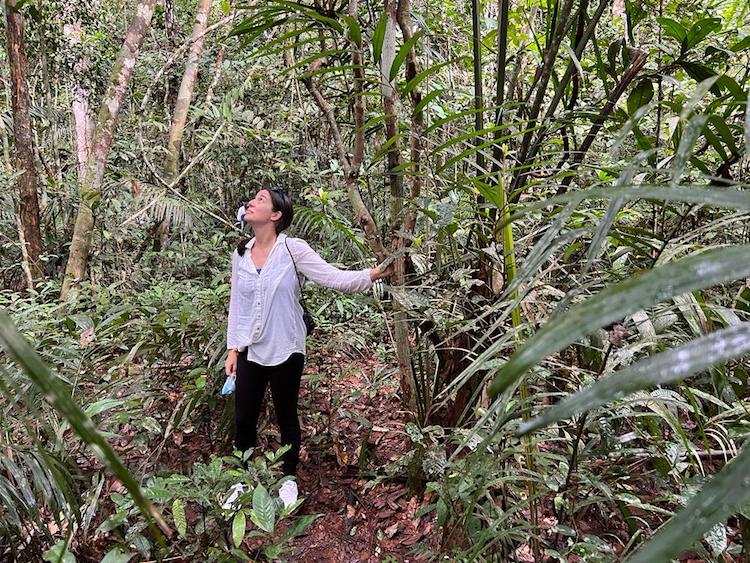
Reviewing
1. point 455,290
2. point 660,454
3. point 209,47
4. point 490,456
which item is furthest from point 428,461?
A: point 209,47

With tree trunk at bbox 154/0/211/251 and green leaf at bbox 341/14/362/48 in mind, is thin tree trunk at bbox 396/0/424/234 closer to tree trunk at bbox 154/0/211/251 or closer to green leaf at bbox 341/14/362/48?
green leaf at bbox 341/14/362/48

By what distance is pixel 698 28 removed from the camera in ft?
4.04

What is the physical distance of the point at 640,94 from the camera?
1.38 m

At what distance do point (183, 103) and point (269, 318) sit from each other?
3382 mm

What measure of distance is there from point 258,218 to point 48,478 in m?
1.12

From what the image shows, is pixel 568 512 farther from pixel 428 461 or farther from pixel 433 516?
pixel 433 516

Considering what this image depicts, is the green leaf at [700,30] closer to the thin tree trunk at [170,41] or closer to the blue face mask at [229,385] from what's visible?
the blue face mask at [229,385]

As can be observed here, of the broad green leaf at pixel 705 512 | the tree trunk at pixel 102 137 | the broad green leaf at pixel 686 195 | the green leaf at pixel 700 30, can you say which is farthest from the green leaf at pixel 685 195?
the tree trunk at pixel 102 137

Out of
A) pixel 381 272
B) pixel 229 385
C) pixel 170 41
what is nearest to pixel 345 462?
pixel 229 385

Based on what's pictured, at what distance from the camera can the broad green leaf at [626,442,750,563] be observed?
0.75 ft

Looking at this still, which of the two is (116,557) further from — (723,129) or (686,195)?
(723,129)

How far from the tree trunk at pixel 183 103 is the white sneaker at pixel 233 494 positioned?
330 cm

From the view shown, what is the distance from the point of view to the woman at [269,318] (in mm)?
2041

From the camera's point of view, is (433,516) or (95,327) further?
(95,327)
